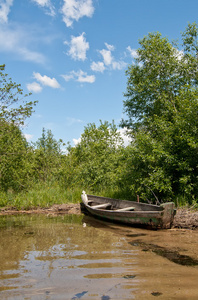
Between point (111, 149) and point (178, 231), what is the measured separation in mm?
12052

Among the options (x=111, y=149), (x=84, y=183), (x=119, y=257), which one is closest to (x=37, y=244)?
(x=119, y=257)

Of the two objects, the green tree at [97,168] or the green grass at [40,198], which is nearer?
the green grass at [40,198]

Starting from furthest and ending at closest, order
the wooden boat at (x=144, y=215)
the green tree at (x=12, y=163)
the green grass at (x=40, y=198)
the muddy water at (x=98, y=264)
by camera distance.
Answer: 1. the green tree at (x=12, y=163)
2. the green grass at (x=40, y=198)
3. the wooden boat at (x=144, y=215)
4. the muddy water at (x=98, y=264)

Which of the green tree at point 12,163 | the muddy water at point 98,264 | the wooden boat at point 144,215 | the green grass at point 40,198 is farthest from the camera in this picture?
the green tree at point 12,163

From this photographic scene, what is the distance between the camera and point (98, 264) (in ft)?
14.6

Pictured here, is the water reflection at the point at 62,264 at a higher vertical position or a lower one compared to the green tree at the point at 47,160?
lower

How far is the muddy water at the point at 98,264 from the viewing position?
3.32 m

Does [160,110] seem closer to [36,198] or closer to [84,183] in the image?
[84,183]

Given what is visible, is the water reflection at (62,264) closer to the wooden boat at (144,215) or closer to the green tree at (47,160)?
the wooden boat at (144,215)

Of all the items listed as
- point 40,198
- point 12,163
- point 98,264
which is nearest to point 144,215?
point 98,264

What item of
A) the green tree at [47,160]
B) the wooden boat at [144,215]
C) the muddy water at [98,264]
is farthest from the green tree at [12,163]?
the muddy water at [98,264]

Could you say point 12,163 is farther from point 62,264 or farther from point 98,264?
point 98,264

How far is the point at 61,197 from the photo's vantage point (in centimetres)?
1331

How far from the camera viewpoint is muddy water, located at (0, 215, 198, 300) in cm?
332
